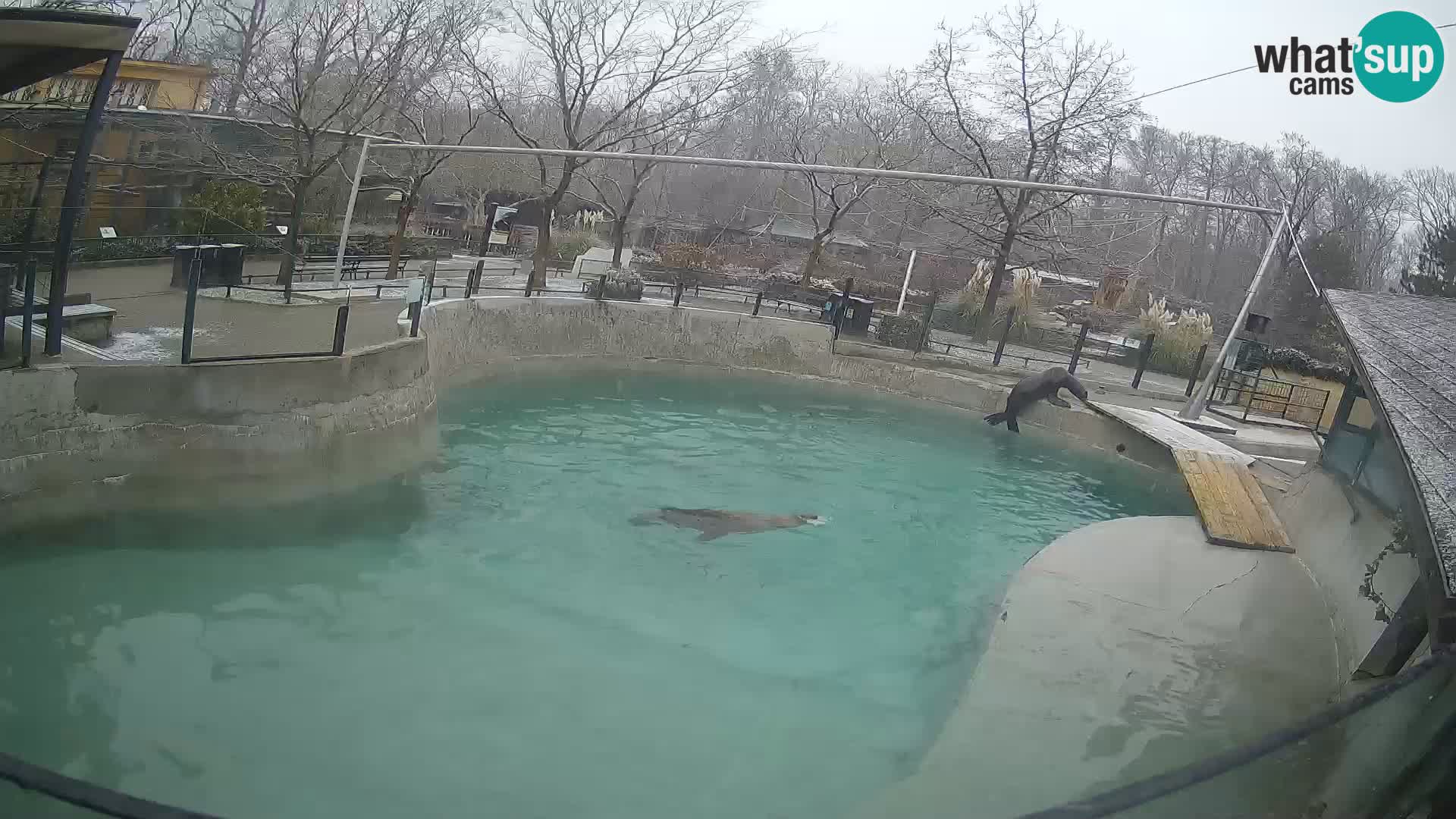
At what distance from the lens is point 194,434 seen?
8867mm

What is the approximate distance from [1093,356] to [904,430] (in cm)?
840

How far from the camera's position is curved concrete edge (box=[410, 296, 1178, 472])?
50.8 feet

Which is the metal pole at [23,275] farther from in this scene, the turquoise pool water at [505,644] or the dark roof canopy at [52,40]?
the turquoise pool water at [505,644]

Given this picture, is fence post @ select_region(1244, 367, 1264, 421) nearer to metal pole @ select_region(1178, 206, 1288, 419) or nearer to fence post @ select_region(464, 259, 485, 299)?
metal pole @ select_region(1178, 206, 1288, 419)

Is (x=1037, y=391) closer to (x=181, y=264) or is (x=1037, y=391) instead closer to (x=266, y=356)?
(x=266, y=356)

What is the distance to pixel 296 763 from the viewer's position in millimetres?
5406

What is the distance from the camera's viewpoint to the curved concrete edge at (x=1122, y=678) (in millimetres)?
5117

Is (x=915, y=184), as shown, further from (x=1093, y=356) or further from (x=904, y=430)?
(x=904, y=430)

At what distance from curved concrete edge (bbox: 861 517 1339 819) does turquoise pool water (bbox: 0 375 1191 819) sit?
0.57 meters

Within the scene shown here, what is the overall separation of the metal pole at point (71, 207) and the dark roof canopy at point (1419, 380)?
879 centimetres

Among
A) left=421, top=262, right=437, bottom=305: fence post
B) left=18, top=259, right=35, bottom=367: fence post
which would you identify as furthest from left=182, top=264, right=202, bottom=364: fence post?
left=421, top=262, right=437, bottom=305: fence post

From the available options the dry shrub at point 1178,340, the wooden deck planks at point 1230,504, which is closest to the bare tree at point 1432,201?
the dry shrub at point 1178,340

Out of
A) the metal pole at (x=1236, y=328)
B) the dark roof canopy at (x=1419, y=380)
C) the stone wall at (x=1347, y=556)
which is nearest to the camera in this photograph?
the dark roof canopy at (x=1419, y=380)

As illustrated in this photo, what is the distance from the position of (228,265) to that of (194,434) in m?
5.02
